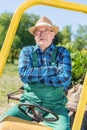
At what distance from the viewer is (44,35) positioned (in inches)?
148

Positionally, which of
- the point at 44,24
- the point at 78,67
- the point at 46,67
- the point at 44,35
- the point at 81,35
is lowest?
the point at 78,67

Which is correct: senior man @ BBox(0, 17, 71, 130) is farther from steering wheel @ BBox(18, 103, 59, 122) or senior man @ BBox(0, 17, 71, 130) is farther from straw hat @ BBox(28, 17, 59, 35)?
steering wheel @ BBox(18, 103, 59, 122)

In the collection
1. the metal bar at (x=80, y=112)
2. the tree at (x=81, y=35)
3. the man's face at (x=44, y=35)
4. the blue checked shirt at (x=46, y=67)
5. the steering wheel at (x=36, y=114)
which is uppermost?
the tree at (x=81, y=35)

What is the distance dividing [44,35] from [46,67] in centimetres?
31

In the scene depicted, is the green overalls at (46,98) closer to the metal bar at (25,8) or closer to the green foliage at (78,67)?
Answer: the metal bar at (25,8)

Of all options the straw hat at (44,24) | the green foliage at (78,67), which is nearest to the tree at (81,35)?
the green foliage at (78,67)

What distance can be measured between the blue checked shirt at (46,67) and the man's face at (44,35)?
97 millimetres

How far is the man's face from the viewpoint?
12.4 ft

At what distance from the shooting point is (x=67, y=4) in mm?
3145

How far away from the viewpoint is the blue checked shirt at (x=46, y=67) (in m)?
3.73

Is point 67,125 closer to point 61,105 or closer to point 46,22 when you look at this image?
point 61,105

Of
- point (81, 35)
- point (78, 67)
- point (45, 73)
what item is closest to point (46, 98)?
point (45, 73)

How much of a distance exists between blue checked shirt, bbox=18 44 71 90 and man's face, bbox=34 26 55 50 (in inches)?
3.8

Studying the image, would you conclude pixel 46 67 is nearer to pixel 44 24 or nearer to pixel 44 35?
pixel 44 35
